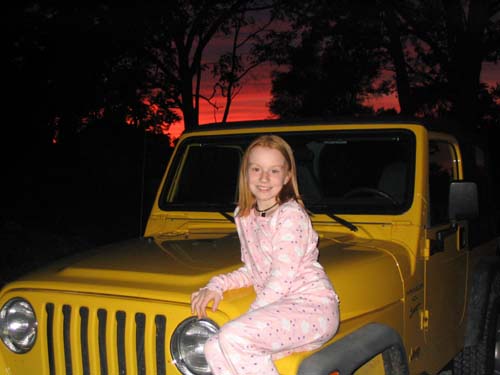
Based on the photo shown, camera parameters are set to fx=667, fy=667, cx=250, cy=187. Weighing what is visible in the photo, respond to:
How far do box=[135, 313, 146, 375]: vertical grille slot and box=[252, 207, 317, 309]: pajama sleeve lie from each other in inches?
16.3

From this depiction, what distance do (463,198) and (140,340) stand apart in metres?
1.81

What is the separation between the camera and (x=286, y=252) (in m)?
2.52

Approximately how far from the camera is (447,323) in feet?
12.3

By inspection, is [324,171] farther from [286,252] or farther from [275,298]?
A: [275,298]

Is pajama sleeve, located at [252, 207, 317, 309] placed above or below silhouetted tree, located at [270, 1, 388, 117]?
below

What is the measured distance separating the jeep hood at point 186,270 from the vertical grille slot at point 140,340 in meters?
0.09

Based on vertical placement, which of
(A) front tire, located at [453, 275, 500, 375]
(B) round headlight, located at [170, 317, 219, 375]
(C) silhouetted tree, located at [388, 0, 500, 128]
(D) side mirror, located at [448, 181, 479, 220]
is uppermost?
(C) silhouetted tree, located at [388, 0, 500, 128]

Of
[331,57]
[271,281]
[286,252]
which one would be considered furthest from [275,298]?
[331,57]

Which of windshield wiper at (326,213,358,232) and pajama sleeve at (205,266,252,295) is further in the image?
windshield wiper at (326,213,358,232)

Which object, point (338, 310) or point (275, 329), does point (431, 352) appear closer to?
point (338, 310)

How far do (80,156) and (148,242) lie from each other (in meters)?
16.6

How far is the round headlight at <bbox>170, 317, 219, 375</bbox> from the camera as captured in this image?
93.2 inches

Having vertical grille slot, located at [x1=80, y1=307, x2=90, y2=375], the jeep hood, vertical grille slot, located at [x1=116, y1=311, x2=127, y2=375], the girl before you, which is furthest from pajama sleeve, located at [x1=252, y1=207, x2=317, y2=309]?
vertical grille slot, located at [x1=80, y1=307, x2=90, y2=375]

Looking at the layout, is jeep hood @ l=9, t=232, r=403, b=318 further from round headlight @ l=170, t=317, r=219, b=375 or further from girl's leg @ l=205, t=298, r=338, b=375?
girl's leg @ l=205, t=298, r=338, b=375
